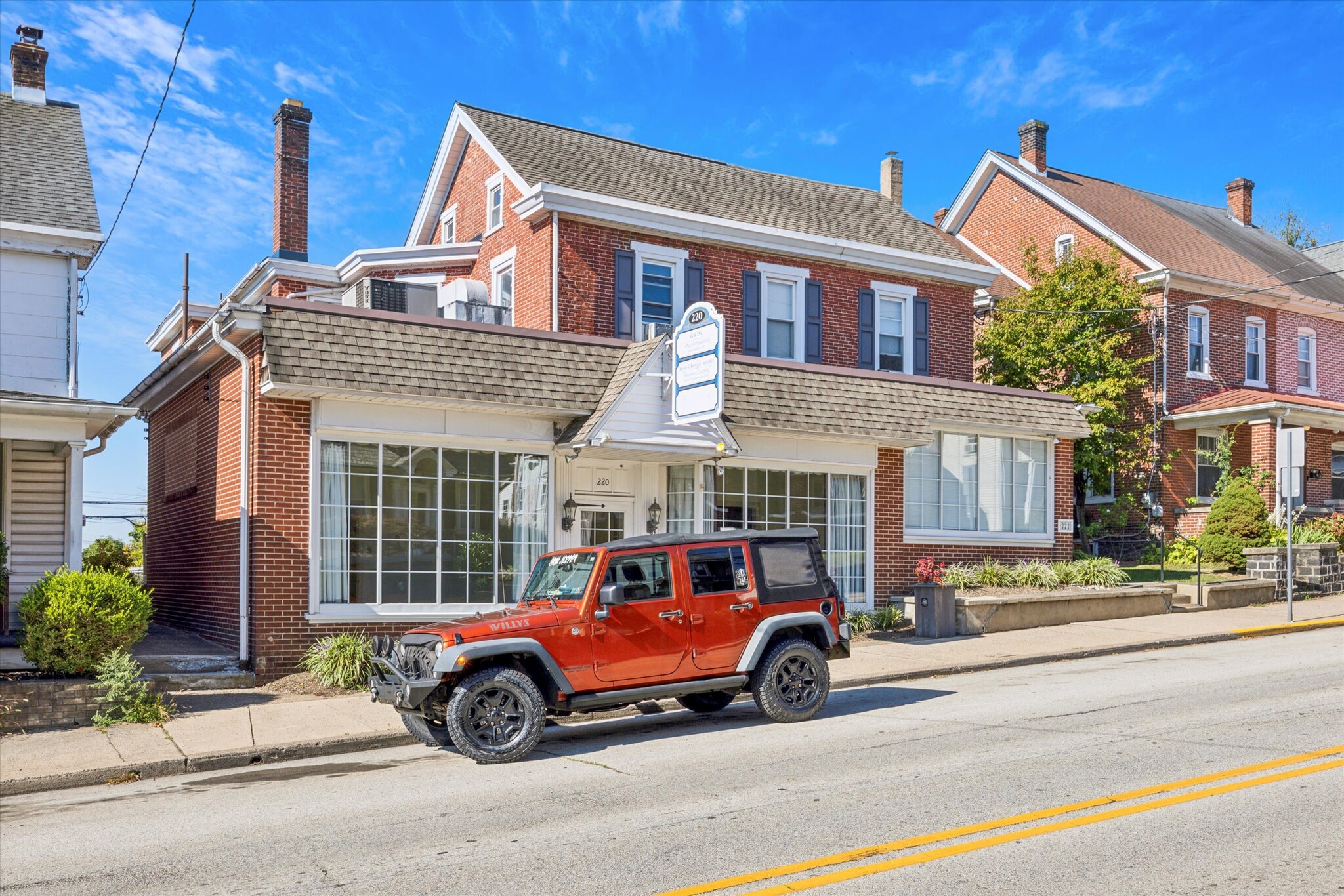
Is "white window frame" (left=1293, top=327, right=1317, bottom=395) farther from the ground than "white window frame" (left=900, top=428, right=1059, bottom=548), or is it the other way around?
"white window frame" (left=1293, top=327, right=1317, bottom=395)

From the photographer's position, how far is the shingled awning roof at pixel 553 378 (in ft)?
Answer: 45.3

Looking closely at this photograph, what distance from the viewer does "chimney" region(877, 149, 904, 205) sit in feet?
91.1

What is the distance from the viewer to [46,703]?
452 inches

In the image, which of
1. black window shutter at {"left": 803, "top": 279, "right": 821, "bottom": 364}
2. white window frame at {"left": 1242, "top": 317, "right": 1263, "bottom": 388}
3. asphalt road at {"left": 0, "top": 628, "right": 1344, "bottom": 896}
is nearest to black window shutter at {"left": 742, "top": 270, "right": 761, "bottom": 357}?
black window shutter at {"left": 803, "top": 279, "right": 821, "bottom": 364}

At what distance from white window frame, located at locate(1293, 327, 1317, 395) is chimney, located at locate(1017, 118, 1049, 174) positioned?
8.44 m

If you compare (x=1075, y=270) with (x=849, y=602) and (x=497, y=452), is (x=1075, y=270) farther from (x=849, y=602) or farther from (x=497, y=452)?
(x=497, y=452)

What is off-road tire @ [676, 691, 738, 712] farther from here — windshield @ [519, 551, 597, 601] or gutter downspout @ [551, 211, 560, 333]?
gutter downspout @ [551, 211, 560, 333]

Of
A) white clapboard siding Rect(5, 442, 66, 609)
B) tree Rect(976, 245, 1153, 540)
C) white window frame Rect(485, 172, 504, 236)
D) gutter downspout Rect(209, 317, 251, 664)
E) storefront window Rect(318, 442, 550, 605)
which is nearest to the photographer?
gutter downspout Rect(209, 317, 251, 664)

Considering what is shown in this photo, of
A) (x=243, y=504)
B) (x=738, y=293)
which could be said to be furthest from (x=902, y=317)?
(x=243, y=504)

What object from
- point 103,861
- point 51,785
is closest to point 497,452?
point 51,785

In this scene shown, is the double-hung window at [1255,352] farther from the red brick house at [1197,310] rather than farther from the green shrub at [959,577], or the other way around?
the green shrub at [959,577]

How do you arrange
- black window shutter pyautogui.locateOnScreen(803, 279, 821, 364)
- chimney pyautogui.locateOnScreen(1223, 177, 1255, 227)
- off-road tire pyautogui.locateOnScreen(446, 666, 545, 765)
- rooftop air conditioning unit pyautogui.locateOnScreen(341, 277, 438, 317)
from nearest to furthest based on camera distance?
off-road tire pyautogui.locateOnScreen(446, 666, 545, 765) < rooftop air conditioning unit pyautogui.locateOnScreen(341, 277, 438, 317) < black window shutter pyautogui.locateOnScreen(803, 279, 821, 364) < chimney pyautogui.locateOnScreen(1223, 177, 1255, 227)

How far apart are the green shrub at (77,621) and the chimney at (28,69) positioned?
11852 millimetres

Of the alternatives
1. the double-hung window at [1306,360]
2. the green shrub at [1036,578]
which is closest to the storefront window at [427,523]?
the green shrub at [1036,578]
